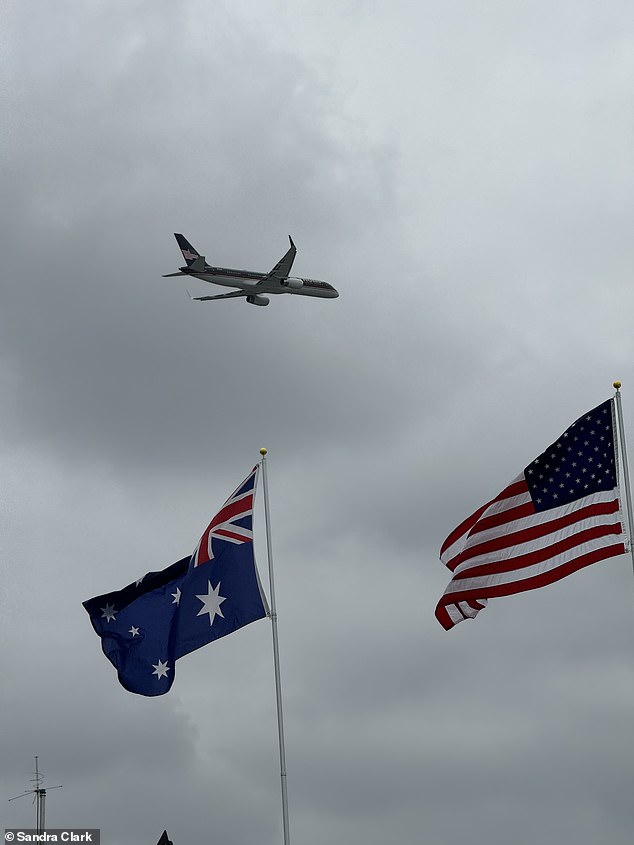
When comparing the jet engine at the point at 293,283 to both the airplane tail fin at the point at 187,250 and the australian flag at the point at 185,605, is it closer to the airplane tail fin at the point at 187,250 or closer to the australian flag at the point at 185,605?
the airplane tail fin at the point at 187,250

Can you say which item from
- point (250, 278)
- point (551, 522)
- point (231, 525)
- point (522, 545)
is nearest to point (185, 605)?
point (231, 525)

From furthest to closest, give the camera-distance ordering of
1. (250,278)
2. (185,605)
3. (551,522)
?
1. (250,278)
2. (185,605)
3. (551,522)

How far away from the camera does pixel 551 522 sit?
36.0 m

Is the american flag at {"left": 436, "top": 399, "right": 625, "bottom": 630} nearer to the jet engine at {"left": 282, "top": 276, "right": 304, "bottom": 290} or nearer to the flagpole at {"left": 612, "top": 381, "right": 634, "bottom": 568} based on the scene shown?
the flagpole at {"left": 612, "top": 381, "right": 634, "bottom": 568}

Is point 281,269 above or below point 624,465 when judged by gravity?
above

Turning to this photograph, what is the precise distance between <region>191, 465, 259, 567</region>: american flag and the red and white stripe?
8133 mm

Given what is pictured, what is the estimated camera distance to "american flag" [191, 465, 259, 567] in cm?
4338

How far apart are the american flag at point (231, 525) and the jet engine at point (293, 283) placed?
80353mm

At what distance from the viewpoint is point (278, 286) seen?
123500 millimetres

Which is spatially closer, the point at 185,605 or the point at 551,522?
the point at 551,522

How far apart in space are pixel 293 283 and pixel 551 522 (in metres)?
90.2

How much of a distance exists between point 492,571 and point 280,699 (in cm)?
860

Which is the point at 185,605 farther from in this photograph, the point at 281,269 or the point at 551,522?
the point at 281,269

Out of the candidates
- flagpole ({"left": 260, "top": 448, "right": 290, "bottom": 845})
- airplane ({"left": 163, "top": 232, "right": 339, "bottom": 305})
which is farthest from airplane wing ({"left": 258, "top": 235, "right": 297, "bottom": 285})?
flagpole ({"left": 260, "top": 448, "right": 290, "bottom": 845})
